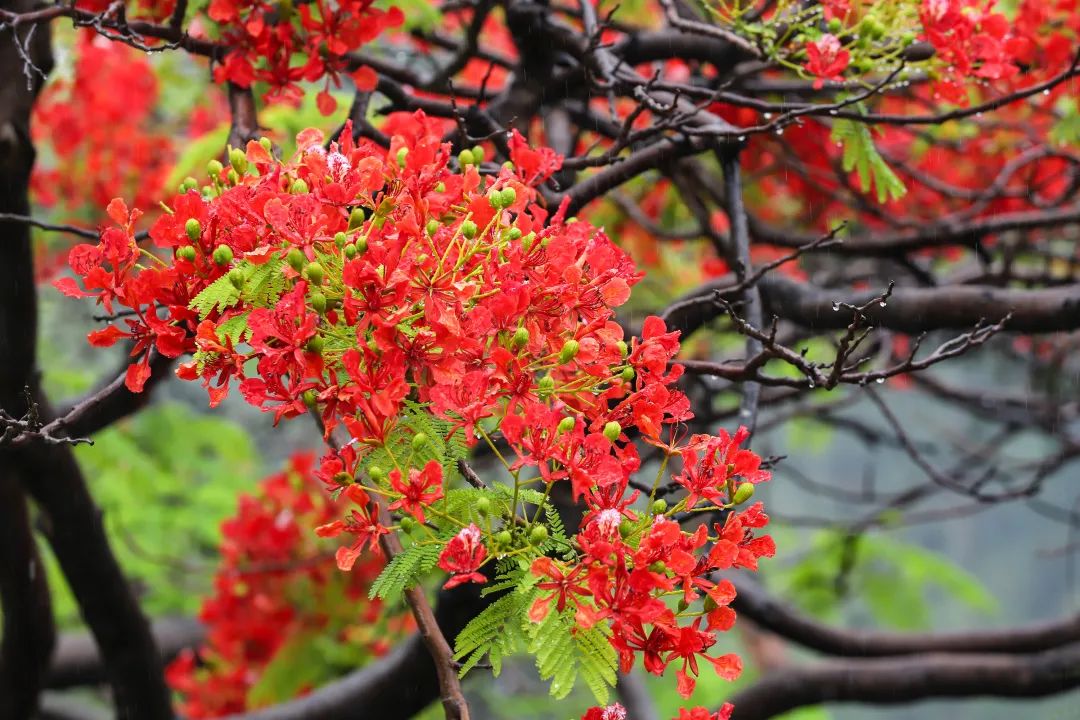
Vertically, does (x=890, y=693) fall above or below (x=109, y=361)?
below

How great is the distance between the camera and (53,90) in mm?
5953

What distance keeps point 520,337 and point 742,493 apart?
1.22ft

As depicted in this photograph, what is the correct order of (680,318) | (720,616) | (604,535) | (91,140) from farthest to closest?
(91,140), (680,318), (720,616), (604,535)

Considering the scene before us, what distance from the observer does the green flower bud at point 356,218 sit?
5.11ft

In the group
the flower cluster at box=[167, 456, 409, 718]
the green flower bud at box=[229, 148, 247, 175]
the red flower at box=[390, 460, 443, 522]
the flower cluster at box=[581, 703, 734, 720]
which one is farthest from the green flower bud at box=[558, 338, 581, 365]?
the flower cluster at box=[167, 456, 409, 718]

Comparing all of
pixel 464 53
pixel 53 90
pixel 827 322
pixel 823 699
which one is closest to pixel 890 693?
pixel 823 699

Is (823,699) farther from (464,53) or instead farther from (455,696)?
(455,696)

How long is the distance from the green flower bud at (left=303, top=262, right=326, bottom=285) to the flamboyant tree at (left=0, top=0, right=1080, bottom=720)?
0.04ft

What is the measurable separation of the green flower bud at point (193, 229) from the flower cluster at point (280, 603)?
2.74 meters

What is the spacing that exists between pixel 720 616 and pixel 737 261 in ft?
3.56

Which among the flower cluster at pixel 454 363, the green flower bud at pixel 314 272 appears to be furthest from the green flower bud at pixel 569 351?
the green flower bud at pixel 314 272

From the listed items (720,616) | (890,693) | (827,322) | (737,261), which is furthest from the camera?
(890,693)

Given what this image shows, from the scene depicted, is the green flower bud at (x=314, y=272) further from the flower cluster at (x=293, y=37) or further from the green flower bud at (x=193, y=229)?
the flower cluster at (x=293, y=37)

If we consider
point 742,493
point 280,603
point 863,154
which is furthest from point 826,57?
point 280,603
